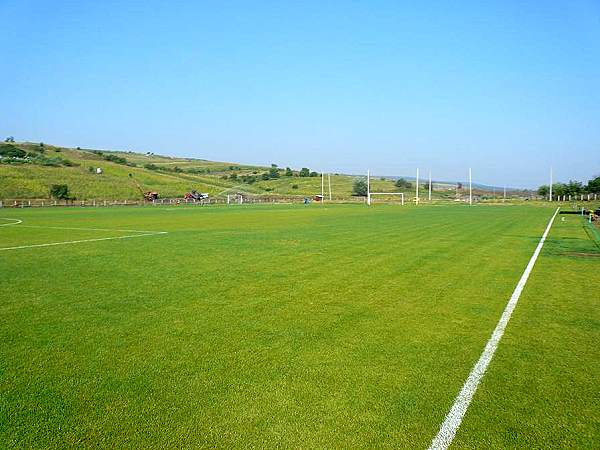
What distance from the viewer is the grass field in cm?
352

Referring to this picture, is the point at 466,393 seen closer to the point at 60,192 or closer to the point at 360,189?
the point at 60,192

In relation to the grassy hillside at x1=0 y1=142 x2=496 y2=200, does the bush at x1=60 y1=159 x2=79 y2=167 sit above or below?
above

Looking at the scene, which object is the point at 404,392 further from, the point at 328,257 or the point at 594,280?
the point at 328,257

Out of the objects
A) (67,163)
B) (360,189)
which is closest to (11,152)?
(67,163)

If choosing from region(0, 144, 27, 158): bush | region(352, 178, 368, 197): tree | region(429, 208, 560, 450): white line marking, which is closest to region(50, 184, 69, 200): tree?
region(0, 144, 27, 158): bush

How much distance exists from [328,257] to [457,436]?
9186mm

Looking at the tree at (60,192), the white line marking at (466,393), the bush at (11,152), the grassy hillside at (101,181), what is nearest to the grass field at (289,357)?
the white line marking at (466,393)

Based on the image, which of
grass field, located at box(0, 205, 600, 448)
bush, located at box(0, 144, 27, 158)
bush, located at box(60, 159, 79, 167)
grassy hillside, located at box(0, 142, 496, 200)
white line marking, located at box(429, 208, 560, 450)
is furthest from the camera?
bush, located at box(0, 144, 27, 158)

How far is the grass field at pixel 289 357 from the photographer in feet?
11.5

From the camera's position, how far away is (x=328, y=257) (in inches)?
496

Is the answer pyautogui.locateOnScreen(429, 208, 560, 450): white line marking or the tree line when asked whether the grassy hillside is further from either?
pyautogui.locateOnScreen(429, 208, 560, 450): white line marking

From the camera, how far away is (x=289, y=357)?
496 centimetres

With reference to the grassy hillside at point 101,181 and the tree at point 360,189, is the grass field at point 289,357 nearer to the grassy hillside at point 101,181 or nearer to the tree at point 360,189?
the grassy hillside at point 101,181

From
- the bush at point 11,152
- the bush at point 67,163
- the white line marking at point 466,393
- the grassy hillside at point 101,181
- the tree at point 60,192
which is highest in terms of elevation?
the bush at point 11,152
